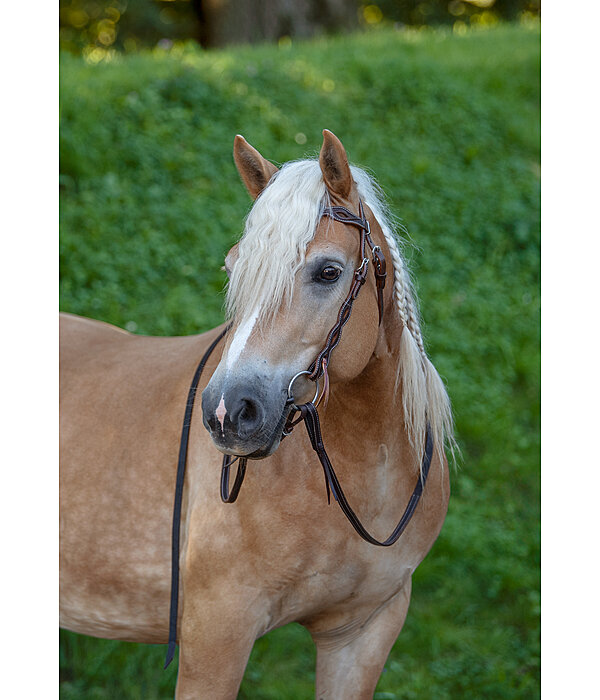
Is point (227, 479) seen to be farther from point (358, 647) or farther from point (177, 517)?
point (358, 647)

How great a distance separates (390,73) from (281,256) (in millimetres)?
6205

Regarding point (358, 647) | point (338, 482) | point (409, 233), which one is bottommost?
point (358, 647)

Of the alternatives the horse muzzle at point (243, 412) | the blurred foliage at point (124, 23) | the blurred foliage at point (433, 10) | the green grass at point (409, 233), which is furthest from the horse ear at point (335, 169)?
the blurred foliage at point (433, 10)

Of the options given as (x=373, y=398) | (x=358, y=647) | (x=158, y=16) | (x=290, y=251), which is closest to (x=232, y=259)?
(x=290, y=251)

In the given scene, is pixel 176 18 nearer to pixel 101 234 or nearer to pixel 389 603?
pixel 101 234

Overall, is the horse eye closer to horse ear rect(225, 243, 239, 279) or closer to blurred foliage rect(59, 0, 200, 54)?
horse ear rect(225, 243, 239, 279)

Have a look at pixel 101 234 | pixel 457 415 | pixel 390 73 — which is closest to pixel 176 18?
pixel 390 73

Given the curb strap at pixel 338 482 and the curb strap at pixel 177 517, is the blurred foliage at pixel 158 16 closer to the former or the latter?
the curb strap at pixel 177 517

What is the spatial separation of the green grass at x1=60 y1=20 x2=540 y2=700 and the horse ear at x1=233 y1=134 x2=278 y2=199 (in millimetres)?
2368

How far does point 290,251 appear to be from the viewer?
1.73m

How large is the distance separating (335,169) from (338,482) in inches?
33.1

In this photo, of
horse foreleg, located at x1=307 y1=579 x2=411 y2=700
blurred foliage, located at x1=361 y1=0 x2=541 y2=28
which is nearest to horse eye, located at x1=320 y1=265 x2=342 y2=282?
horse foreleg, located at x1=307 y1=579 x2=411 y2=700

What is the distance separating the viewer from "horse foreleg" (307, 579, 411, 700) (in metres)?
2.41
